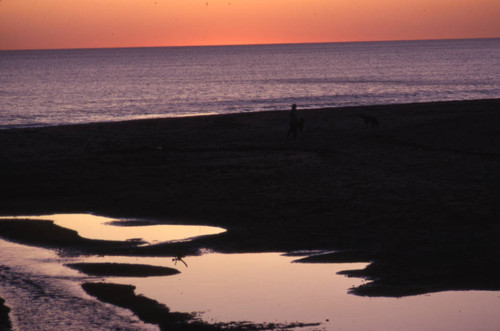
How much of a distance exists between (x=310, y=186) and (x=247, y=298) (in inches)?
365

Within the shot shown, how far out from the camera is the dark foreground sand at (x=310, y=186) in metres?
14.4

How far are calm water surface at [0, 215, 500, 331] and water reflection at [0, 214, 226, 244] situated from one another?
5.72 ft

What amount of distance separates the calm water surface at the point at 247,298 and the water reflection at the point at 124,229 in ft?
5.72

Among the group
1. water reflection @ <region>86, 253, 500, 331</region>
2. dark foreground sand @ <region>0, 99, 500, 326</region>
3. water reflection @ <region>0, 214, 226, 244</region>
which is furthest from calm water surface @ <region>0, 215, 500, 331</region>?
water reflection @ <region>0, 214, 226, 244</region>

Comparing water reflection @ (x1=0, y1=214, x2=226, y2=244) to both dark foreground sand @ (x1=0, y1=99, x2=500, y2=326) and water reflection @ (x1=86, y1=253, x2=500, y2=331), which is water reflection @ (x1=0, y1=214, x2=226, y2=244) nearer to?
dark foreground sand @ (x1=0, y1=99, x2=500, y2=326)

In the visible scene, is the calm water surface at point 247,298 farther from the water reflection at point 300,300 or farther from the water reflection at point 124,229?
the water reflection at point 124,229

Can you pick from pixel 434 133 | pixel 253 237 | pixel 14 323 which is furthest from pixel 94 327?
pixel 434 133

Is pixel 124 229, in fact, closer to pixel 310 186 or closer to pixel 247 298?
pixel 247 298

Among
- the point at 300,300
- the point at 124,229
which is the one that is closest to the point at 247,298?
the point at 300,300

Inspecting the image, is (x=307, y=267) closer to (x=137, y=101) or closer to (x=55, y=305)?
(x=55, y=305)

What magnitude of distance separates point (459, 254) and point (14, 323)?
25.8 ft

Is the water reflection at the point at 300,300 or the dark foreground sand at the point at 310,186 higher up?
the dark foreground sand at the point at 310,186

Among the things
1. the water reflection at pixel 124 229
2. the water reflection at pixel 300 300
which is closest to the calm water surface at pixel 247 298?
the water reflection at pixel 300 300

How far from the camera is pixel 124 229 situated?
1689cm
